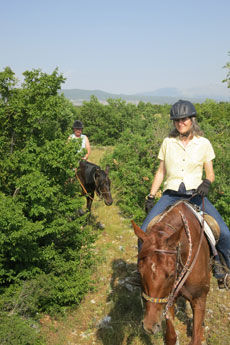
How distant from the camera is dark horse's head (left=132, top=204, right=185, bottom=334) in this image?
2.69 metres

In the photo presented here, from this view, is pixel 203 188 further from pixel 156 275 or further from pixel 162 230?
pixel 156 275

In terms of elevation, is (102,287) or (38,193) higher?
(38,193)

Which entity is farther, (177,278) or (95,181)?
(95,181)

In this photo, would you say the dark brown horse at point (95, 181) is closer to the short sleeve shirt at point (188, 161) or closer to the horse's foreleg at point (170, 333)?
the short sleeve shirt at point (188, 161)

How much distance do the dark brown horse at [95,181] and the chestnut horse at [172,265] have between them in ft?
16.3

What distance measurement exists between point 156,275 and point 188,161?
194 cm

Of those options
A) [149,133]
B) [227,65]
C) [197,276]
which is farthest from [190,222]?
[227,65]

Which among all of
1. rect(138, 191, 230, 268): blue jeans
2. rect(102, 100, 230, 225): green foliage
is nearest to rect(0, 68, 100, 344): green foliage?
rect(138, 191, 230, 268): blue jeans

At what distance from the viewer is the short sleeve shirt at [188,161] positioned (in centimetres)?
414

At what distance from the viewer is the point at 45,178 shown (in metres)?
4.90

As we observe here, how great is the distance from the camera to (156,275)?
2.69 metres

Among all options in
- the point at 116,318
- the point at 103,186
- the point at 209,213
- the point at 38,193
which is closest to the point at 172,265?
the point at 209,213

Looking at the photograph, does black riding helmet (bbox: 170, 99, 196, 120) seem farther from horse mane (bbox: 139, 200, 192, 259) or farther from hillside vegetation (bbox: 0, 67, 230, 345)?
hillside vegetation (bbox: 0, 67, 230, 345)

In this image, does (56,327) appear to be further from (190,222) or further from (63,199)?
(190,222)
